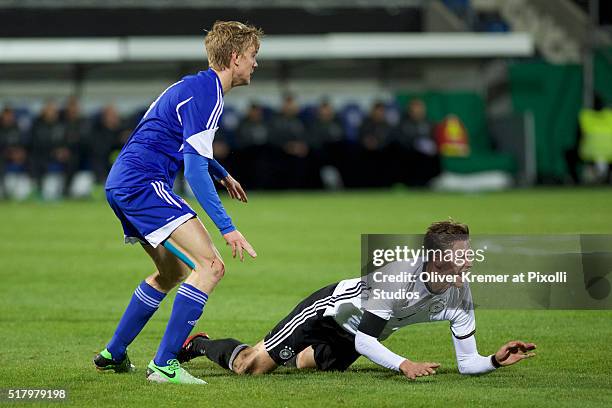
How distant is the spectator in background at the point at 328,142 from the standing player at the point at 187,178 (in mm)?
22701

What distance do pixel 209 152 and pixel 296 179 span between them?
78.1 ft

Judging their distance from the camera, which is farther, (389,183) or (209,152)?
(389,183)

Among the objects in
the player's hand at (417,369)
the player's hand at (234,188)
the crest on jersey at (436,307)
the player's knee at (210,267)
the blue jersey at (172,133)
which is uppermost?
the blue jersey at (172,133)

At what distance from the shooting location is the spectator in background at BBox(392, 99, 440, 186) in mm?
29969

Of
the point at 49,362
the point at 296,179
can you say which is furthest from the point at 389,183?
the point at 49,362

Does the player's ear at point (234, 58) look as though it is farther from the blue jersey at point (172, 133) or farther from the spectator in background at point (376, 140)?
the spectator in background at point (376, 140)

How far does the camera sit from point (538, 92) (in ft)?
107

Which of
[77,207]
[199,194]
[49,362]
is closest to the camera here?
[199,194]

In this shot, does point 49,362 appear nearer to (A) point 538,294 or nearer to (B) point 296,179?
(A) point 538,294

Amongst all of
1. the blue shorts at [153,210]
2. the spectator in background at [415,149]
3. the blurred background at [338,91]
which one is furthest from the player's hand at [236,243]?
the spectator in background at [415,149]

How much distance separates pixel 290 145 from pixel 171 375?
900 inches

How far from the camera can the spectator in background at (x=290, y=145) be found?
98.3 feet

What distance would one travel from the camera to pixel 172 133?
731cm

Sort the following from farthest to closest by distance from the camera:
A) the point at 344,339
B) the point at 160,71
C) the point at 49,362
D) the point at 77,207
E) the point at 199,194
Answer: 1. the point at 160,71
2. the point at 77,207
3. the point at 49,362
4. the point at 344,339
5. the point at 199,194
